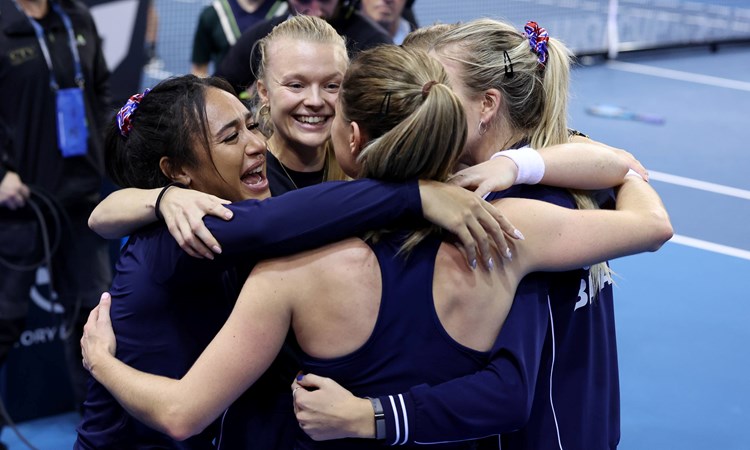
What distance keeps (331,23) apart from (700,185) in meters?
5.04

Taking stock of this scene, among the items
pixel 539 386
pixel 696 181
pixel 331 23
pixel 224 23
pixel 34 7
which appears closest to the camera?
pixel 539 386

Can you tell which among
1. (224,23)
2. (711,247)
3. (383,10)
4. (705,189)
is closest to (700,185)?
(705,189)

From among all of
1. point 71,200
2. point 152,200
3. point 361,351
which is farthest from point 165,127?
point 71,200

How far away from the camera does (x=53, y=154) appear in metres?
5.61

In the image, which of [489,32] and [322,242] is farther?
[489,32]

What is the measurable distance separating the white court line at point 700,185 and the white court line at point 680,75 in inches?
144

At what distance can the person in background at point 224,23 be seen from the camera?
20.9 ft

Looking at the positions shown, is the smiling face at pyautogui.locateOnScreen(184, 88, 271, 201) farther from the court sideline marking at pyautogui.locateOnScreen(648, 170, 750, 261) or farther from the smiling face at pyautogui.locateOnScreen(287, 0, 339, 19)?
the court sideline marking at pyautogui.locateOnScreen(648, 170, 750, 261)

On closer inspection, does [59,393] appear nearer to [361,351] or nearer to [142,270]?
[142,270]

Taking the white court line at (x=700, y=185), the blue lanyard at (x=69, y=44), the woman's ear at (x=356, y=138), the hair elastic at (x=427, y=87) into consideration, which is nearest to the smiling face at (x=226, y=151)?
the woman's ear at (x=356, y=138)

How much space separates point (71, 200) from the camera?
5641 mm

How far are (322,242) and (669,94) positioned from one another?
34.7 feet

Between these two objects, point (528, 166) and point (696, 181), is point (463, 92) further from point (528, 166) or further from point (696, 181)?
point (696, 181)

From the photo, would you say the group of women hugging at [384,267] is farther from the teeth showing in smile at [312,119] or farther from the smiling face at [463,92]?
the teeth showing in smile at [312,119]
